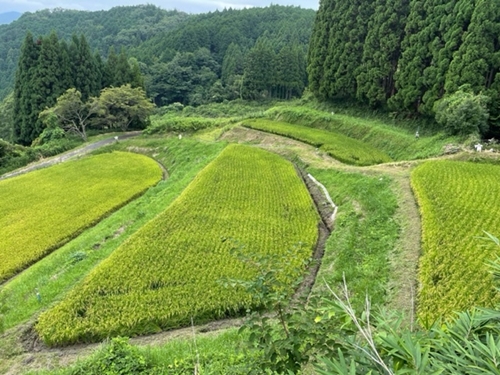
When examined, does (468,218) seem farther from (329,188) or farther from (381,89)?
(381,89)

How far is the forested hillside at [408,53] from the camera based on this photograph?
1041 inches

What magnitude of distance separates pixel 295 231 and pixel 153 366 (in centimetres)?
871

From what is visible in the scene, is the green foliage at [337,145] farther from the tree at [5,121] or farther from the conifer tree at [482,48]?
the tree at [5,121]

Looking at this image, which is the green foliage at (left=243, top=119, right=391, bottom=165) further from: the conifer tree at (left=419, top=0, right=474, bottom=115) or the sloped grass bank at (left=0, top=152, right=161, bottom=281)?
the sloped grass bank at (left=0, top=152, right=161, bottom=281)

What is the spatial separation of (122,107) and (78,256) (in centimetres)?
3530

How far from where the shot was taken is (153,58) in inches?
3664

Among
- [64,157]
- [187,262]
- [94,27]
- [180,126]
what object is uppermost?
[94,27]

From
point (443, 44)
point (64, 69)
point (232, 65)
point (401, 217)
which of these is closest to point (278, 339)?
point (401, 217)

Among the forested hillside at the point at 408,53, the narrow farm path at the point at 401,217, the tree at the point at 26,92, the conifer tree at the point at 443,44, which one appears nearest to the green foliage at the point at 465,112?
the forested hillside at the point at 408,53

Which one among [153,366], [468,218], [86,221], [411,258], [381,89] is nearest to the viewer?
[153,366]

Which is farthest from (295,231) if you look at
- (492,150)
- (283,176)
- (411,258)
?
(492,150)

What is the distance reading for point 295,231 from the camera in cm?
1557

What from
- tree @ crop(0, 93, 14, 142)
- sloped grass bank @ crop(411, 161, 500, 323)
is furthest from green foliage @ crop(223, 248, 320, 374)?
tree @ crop(0, 93, 14, 142)

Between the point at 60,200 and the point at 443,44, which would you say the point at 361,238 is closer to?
the point at 60,200
